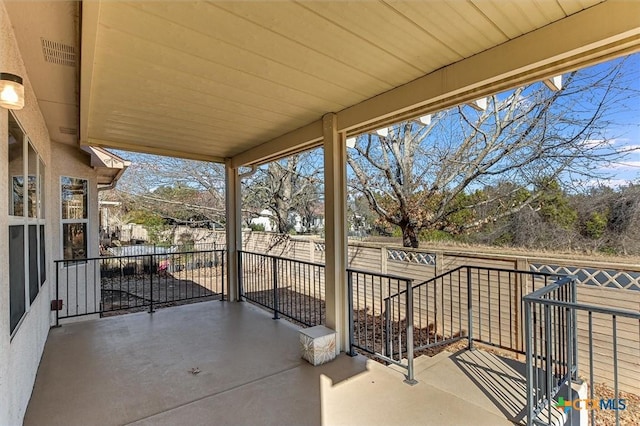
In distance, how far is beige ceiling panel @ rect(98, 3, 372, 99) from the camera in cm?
164

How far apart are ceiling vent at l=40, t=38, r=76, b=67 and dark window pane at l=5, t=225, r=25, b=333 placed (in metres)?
1.11

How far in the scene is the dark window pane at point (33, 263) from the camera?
Answer: 2.48 meters

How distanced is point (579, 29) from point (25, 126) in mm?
3584

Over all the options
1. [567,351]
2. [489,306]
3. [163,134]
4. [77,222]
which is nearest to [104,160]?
[77,222]

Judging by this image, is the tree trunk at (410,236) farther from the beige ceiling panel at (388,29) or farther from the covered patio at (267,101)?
the beige ceiling panel at (388,29)

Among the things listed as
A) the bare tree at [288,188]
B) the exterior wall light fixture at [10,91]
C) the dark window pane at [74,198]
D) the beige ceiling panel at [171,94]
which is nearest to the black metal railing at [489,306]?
the beige ceiling panel at [171,94]

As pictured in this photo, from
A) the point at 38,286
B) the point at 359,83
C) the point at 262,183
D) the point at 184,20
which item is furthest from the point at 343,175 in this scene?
the point at 262,183

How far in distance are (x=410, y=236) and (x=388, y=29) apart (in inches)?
232

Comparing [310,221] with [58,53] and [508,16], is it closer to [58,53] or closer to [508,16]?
[58,53]

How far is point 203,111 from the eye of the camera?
10.0 feet

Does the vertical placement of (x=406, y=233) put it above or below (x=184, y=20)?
below

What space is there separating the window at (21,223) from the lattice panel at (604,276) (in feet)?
16.6

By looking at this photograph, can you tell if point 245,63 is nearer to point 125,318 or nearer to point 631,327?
point 125,318

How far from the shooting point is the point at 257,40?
1869 millimetres
